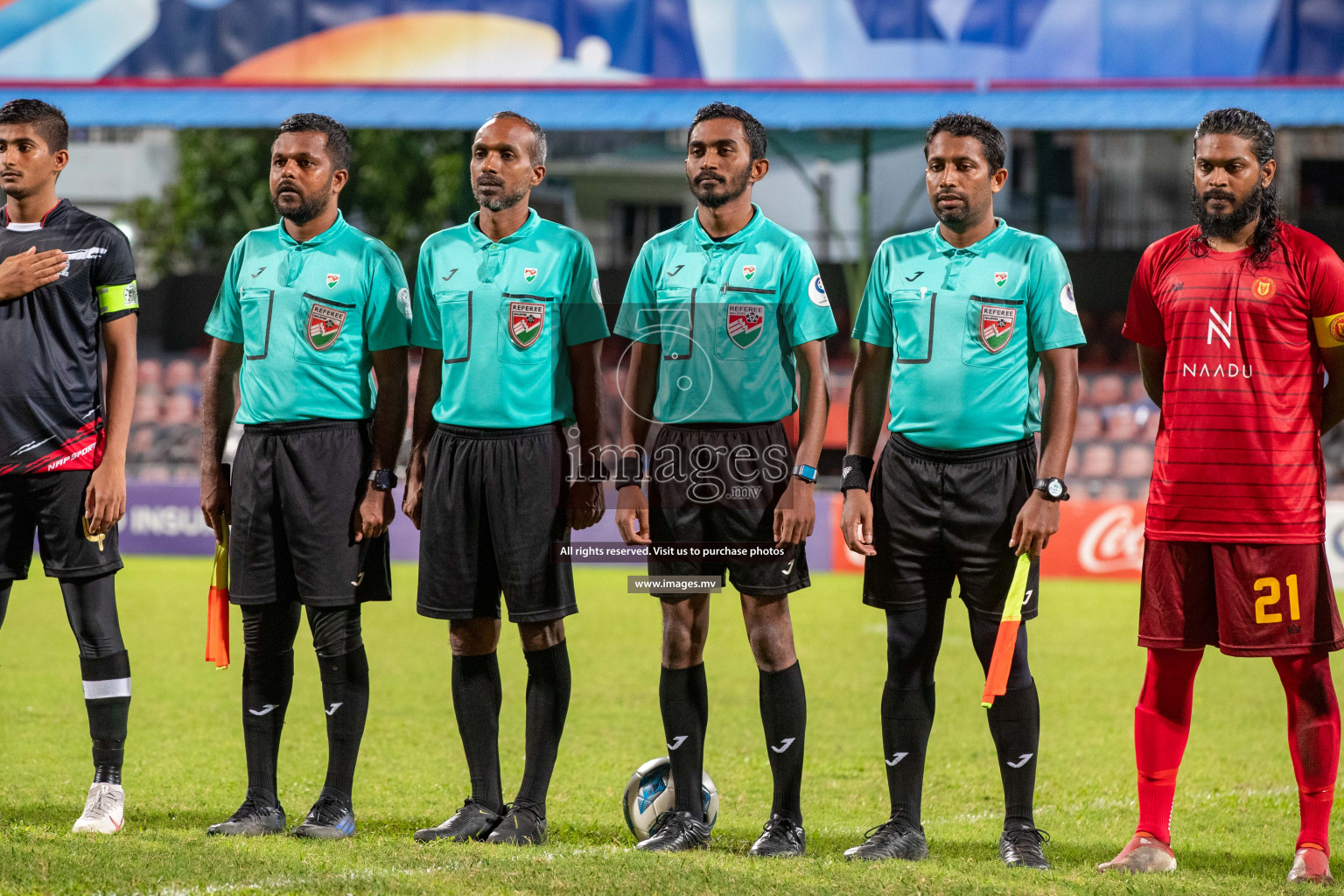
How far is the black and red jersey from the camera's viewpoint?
451cm

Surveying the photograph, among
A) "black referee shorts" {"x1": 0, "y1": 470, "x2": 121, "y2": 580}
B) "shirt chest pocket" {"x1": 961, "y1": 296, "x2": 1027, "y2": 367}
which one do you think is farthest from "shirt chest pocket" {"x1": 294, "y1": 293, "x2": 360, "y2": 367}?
"shirt chest pocket" {"x1": 961, "y1": 296, "x2": 1027, "y2": 367}

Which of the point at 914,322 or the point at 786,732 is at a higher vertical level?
the point at 914,322

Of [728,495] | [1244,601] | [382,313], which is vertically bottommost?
[1244,601]

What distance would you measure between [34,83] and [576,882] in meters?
14.4

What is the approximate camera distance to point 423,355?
14.8ft

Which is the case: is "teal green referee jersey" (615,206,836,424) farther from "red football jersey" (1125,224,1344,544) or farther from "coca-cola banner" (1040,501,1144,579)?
"coca-cola banner" (1040,501,1144,579)

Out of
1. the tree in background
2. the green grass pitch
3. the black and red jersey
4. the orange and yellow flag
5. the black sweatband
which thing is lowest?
the green grass pitch

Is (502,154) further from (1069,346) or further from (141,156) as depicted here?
(141,156)

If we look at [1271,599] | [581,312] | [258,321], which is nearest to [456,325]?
[581,312]

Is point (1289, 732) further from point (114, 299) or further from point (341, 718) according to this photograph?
point (114, 299)

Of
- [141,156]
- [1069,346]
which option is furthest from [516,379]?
[141,156]

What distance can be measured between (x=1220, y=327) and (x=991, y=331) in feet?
2.19

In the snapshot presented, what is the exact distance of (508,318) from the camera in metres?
4.41

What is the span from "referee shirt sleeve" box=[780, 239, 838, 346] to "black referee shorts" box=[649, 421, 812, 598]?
30 cm
